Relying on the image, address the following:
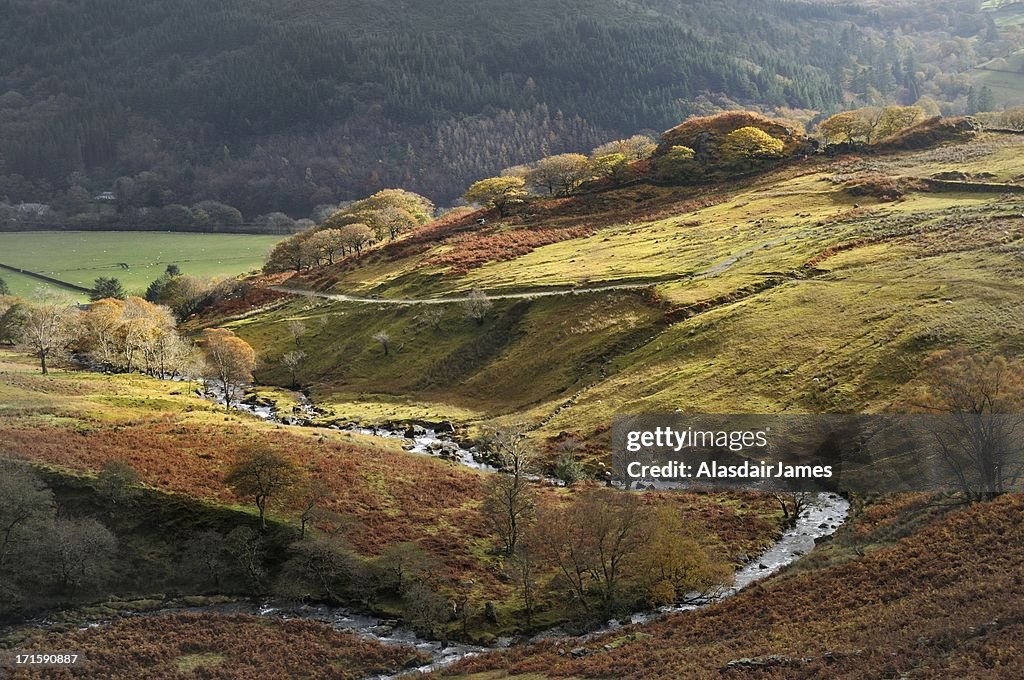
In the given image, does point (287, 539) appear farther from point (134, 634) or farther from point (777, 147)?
point (777, 147)

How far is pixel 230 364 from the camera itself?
356 ft

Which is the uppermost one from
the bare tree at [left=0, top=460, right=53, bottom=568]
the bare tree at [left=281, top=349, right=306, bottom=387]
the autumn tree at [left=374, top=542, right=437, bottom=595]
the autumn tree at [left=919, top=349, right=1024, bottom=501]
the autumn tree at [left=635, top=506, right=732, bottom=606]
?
the autumn tree at [left=919, top=349, right=1024, bottom=501]

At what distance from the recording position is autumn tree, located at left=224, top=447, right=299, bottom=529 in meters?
59.9

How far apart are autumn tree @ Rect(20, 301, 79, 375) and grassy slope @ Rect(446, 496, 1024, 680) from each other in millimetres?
92344

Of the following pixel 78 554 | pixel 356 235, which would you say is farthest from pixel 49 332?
pixel 356 235

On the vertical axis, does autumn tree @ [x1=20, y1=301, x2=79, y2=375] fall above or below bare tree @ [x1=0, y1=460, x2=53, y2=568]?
below

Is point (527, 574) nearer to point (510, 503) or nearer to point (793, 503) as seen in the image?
point (510, 503)

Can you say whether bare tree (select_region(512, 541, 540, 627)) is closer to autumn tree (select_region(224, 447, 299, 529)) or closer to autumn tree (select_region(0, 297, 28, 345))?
autumn tree (select_region(224, 447, 299, 529))

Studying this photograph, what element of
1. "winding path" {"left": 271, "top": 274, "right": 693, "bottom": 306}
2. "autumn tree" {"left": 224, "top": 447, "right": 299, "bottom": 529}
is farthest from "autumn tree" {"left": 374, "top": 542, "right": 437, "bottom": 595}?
"winding path" {"left": 271, "top": 274, "right": 693, "bottom": 306}

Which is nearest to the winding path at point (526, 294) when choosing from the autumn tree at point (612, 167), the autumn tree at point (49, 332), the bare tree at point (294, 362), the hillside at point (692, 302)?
the hillside at point (692, 302)

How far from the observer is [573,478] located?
73562 mm

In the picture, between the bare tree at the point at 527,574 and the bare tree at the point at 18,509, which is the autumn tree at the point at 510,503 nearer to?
the bare tree at the point at 527,574

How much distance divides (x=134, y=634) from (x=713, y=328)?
221 feet

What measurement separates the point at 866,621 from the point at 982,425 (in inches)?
714
